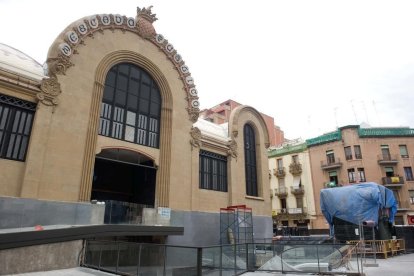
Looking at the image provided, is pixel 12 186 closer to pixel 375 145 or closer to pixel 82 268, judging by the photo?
pixel 82 268

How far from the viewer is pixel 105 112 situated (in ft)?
60.1

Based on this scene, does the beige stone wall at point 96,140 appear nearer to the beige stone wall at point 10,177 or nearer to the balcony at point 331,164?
the beige stone wall at point 10,177

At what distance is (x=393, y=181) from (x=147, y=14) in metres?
37.9

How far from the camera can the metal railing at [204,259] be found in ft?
32.8

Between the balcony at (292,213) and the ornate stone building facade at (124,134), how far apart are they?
20.1 meters

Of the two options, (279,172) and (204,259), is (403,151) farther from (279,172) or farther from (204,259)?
Result: (204,259)

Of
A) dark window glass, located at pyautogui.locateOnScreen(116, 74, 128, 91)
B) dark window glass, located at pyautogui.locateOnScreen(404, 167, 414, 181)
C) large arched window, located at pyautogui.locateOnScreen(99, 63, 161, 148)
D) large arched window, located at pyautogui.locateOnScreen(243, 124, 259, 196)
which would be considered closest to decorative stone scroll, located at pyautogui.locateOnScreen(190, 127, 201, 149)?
large arched window, located at pyautogui.locateOnScreen(99, 63, 161, 148)

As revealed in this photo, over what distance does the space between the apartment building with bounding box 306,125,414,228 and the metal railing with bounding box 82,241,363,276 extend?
3036 cm

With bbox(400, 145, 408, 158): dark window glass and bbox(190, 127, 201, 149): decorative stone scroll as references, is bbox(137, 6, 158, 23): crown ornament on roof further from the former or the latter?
bbox(400, 145, 408, 158): dark window glass

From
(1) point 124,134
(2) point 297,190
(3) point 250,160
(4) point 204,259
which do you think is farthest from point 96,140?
(2) point 297,190

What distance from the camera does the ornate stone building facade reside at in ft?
48.9

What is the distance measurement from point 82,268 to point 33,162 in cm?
590

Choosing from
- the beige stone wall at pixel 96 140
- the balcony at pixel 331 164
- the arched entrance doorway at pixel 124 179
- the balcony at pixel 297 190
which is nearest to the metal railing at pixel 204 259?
the beige stone wall at pixel 96 140

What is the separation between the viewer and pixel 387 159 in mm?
41625
